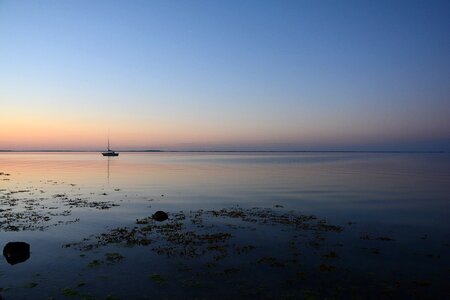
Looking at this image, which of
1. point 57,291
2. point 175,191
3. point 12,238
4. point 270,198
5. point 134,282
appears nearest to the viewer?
point 57,291

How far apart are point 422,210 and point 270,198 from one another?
1805 centimetres

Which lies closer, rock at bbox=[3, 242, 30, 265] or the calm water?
the calm water

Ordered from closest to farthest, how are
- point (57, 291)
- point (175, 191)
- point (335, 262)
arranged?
point (57, 291), point (335, 262), point (175, 191)

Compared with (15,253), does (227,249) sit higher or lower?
lower

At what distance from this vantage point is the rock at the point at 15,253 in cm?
1895

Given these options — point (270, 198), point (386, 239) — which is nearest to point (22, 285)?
point (386, 239)

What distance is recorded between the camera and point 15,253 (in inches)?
757

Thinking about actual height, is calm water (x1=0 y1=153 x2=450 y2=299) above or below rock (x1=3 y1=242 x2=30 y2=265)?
below

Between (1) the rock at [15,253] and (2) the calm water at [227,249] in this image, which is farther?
(1) the rock at [15,253]

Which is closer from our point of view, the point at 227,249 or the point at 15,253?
the point at 15,253

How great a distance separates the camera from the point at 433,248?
22.0m

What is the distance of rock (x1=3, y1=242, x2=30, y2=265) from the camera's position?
1895 centimetres

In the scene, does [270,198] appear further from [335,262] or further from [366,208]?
[335,262]

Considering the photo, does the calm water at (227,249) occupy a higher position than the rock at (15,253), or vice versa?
the rock at (15,253)
